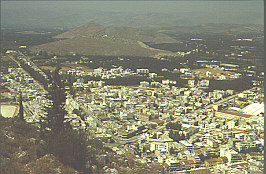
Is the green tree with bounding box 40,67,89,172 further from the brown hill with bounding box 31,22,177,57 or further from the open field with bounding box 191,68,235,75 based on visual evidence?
the brown hill with bounding box 31,22,177,57

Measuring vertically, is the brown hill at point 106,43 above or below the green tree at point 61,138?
below

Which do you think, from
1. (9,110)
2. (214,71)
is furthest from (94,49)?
(9,110)

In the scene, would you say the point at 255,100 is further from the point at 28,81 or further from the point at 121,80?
the point at 28,81

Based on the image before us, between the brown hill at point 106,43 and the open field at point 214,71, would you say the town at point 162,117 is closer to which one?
the open field at point 214,71

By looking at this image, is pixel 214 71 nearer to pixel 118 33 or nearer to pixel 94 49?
pixel 94 49

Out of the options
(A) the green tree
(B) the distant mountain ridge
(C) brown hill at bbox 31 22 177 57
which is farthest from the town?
(B) the distant mountain ridge

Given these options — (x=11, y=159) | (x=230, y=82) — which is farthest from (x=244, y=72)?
(x=11, y=159)

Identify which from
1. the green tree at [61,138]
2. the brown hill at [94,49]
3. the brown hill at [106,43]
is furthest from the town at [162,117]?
the brown hill at [106,43]

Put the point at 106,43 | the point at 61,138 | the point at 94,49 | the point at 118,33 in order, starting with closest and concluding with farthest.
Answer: the point at 61,138 → the point at 94,49 → the point at 106,43 → the point at 118,33
